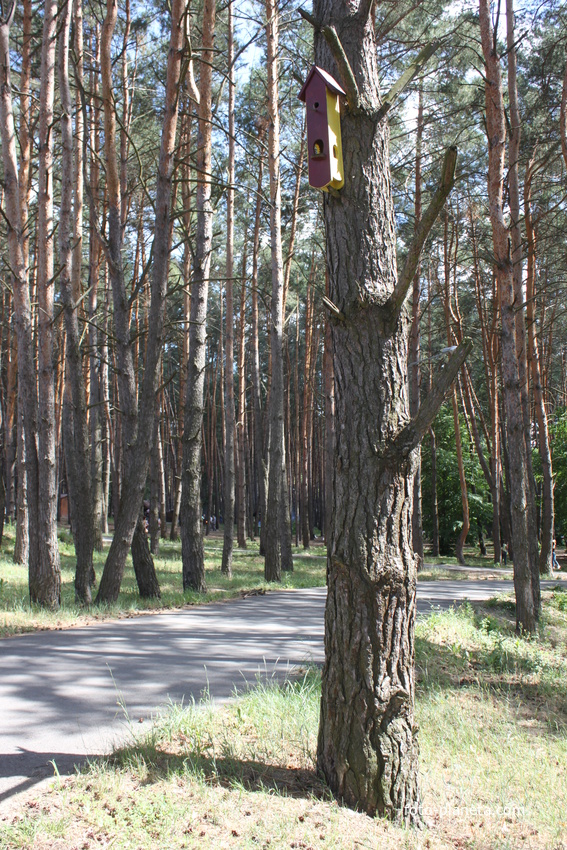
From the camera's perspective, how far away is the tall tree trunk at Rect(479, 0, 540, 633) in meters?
8.72

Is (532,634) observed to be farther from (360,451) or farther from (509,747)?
(360,451)

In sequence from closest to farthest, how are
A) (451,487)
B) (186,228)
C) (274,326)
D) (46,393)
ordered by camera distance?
(46,393)
(186,228)
(274,326)
(451,487)

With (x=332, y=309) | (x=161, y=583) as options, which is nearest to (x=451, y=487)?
(x=161, y=583)

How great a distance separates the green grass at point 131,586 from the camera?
7731 mm

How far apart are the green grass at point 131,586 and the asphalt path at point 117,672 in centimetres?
49

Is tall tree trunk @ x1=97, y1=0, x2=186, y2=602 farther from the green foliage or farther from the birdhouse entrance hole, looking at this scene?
the green foliage

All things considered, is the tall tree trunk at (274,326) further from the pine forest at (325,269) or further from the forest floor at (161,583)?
the forest floor at (161,583)

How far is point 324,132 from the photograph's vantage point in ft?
11.2

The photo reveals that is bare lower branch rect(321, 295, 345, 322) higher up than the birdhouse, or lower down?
lower down

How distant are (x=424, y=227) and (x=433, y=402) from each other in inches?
31.8

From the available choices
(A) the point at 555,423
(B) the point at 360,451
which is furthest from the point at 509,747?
(A) the point at 555,423

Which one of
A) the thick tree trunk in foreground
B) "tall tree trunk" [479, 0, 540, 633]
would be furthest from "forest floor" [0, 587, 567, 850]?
"tall tree trunk" [479, 0, 540, 633]

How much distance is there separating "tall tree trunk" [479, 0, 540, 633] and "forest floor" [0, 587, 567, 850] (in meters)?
3.26

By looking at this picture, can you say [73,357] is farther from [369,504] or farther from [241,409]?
[241,409]
